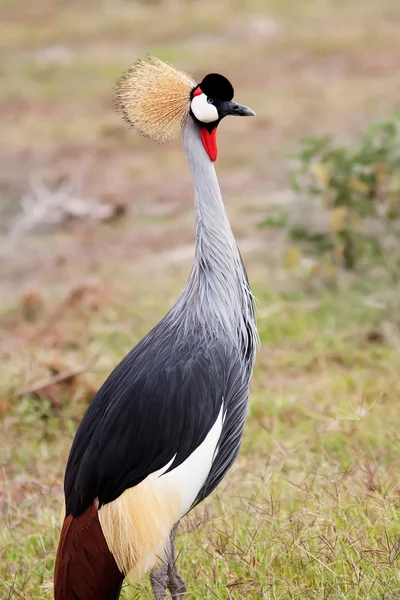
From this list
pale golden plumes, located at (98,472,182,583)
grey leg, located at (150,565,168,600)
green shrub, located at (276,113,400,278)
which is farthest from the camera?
green shrub, located at (276,113,400,278)

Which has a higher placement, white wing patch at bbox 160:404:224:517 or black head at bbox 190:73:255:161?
black head at bbox 190:73:255:161

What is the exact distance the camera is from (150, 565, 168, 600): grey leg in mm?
2559

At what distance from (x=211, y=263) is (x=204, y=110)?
1.40ft

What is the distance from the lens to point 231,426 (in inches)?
107

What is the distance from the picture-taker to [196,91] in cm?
278

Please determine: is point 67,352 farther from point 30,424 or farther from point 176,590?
point 176,590

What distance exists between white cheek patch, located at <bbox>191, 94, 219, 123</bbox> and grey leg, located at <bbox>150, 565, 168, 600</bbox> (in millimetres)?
1222


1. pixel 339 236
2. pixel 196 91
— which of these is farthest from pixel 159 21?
pixel 196 91

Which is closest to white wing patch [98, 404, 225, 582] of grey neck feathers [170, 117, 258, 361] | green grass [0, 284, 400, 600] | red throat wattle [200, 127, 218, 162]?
green grass [0, 284, 400, 600]

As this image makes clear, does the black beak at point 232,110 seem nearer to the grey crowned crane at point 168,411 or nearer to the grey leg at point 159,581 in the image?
the grey crowned crane at point 168,411

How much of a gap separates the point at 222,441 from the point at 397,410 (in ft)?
5.18

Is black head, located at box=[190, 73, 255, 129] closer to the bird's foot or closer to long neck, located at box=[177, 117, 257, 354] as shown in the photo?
long neck, located at box=[177, 117, 257, 354]

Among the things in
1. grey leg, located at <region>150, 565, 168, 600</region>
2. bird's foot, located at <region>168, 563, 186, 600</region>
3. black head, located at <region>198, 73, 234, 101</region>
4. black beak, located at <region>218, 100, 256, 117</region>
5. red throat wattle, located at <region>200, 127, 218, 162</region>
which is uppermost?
black head, located at <region>198, 73, 234, 101</region>

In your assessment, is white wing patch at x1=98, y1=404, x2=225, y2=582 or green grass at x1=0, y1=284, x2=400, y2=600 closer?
white wing patch at x1=98, y1=404, x2=225, y2=582
